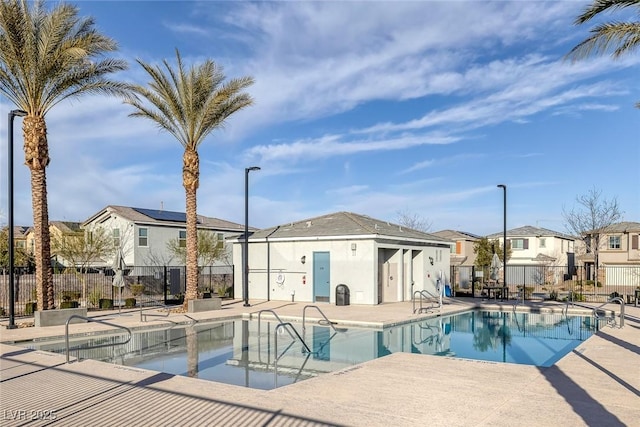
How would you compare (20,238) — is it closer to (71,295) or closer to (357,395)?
(71,295)

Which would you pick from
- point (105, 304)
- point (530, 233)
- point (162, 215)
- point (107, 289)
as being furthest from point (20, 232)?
point (530, 233)

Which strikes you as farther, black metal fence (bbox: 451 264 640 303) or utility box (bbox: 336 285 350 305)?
black metal fence (bbox: 451 264 640 303)

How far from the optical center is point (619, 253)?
46969mm

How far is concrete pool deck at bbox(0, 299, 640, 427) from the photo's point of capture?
23.5 feet

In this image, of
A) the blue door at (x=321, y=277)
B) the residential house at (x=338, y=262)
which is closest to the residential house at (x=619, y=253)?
the residential house at (x=338, y=262)

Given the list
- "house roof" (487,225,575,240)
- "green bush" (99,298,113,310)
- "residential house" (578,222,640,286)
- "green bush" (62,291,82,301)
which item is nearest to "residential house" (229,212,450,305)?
"green bush" (99,298,113,310)

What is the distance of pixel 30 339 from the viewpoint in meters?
14.9

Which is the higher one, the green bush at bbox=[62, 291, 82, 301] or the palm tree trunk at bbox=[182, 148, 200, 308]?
the palm tree trunk at bbox=[182, 148, 200, 308]

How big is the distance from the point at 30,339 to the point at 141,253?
2368cm

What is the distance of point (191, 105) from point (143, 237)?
18945 millimetres

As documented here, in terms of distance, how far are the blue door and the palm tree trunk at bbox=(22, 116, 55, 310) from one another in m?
12.6

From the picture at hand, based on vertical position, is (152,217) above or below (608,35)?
below

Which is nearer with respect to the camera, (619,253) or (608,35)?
(608,35)

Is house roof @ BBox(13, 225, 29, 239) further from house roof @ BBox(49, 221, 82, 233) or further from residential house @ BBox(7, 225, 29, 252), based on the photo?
house roof @ BBox(49, 221, 82, 233)
